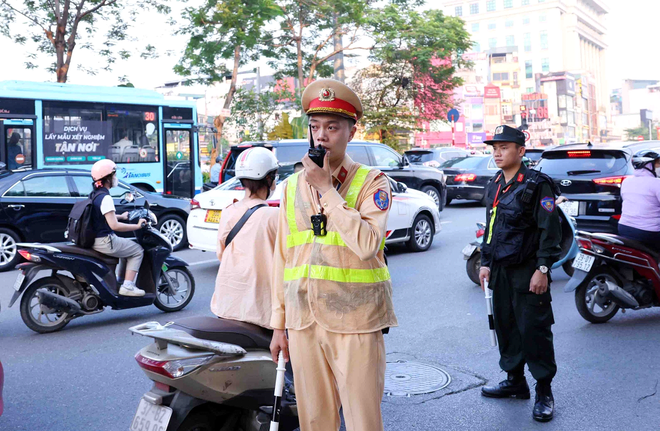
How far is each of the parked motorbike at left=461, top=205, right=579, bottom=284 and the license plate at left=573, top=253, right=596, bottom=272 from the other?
1.27m

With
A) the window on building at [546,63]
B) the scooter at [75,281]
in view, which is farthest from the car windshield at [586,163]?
the window on building at [546,63]

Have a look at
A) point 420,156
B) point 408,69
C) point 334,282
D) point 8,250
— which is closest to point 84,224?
point 334,282

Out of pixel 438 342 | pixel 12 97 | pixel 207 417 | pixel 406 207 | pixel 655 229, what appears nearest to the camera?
pixel 207 417

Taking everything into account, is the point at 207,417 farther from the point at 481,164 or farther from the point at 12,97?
the point at 481,164

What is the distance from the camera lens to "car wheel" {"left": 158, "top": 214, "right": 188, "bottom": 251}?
1268 cm

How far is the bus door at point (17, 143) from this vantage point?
1407cm

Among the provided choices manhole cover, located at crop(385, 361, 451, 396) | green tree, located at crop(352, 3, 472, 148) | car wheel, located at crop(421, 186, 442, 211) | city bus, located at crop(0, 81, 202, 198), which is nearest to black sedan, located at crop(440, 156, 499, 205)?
car wheel, located at crop(421, 186, 442, 211)

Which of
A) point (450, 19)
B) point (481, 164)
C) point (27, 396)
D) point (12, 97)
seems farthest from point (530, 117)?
point (27, 396)

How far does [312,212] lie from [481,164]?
1794 cm

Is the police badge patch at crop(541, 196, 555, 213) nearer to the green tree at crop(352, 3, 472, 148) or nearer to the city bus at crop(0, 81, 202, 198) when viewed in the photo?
the city bus at crop(0, 81, 202, 198)

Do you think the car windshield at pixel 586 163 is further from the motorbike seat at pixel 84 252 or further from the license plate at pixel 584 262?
the motorbike seat at pixel 84 252

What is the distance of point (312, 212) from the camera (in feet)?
8.61

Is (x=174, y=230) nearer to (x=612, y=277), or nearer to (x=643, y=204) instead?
(x=612, y=277)

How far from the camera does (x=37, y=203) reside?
11039 millimetres
